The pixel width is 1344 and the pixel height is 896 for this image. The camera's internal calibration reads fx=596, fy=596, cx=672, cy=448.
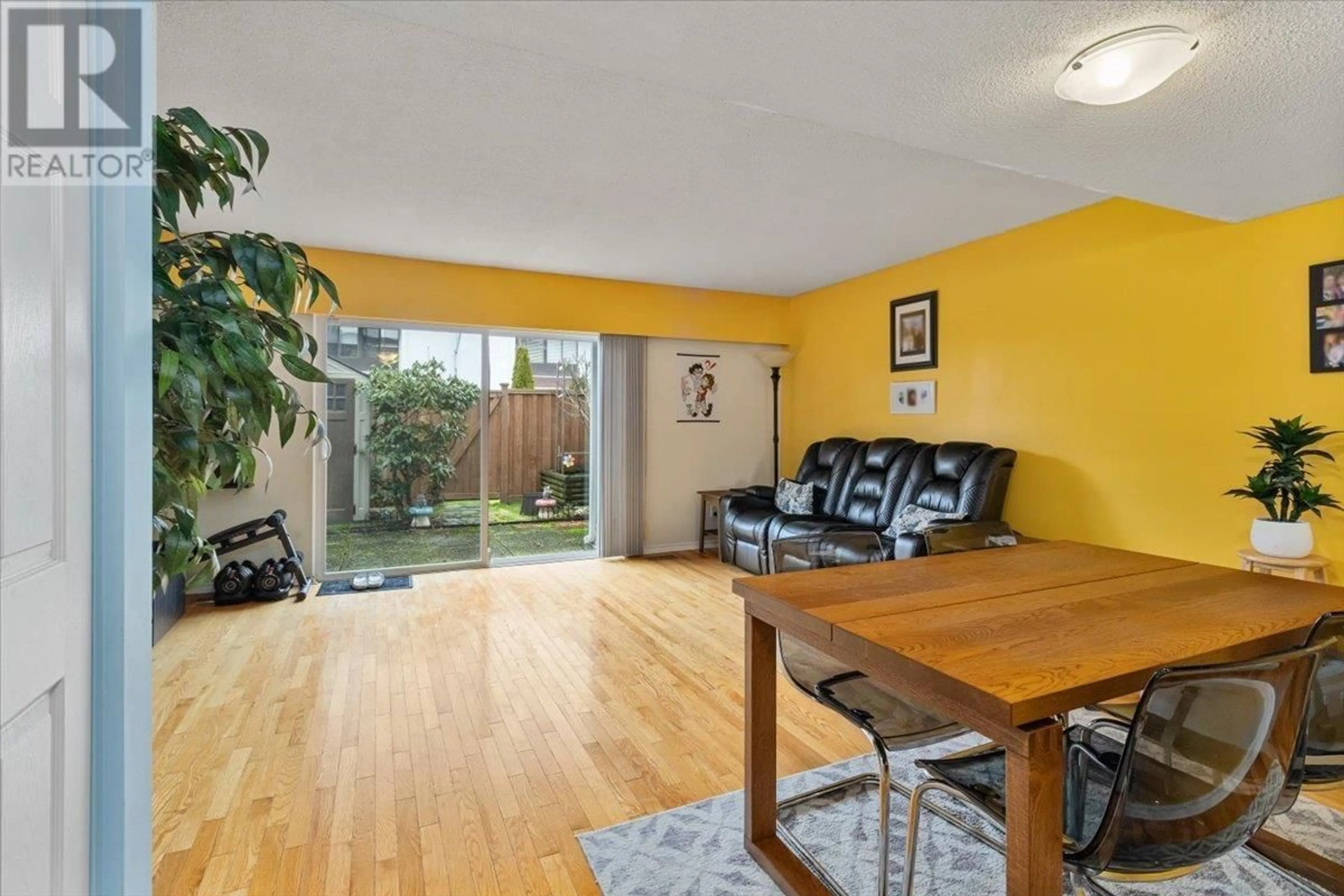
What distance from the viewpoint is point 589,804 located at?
6.30 ft

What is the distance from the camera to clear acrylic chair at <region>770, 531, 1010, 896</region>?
4.88 ft

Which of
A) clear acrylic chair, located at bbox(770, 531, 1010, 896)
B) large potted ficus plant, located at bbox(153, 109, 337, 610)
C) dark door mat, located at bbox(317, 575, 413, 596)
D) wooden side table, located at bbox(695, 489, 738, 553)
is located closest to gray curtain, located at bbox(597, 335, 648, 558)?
wooden side table, located at bbox(695, 489, 738, 553)

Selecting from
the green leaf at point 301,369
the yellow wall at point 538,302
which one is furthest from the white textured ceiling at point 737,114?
the green leaf at point 301,369

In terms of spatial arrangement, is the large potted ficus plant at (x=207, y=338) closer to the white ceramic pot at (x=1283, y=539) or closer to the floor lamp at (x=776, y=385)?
the white ceramic pot at (x=1283, y=539)

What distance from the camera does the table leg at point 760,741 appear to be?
5.54 feet

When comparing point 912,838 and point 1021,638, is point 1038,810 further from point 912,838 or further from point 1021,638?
point 912,838

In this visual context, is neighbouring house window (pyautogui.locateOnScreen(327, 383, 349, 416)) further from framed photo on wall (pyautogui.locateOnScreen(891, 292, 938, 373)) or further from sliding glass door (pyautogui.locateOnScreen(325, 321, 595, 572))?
framed photo on wall (pyautogui.locateOnScreen(891, 292, 938, 373))

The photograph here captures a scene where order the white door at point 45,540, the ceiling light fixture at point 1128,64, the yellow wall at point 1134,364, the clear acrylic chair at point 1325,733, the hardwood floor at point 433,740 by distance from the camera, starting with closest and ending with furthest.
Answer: the white door at point 45,540, the clear acrylic chair at point 1325,733, the ceiling light fixture at point 1128,64, the hardwood floor at point 433,740, the yellow wall at point 1134,364

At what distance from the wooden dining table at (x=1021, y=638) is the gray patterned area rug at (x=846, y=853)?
0.10 m

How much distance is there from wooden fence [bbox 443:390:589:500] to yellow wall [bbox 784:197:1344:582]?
9.72 feet

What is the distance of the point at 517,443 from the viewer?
5.19 meters

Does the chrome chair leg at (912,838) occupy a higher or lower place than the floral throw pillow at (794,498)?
lower

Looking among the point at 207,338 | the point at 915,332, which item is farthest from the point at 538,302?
the point at 207,338

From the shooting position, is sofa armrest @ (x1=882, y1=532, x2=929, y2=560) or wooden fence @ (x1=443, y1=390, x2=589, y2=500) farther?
wooden fence @ (x1=443, y1=390, x2=589, y2=500)
